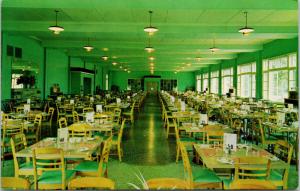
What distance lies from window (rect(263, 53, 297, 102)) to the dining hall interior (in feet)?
0.20

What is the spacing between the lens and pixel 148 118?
1411 cm

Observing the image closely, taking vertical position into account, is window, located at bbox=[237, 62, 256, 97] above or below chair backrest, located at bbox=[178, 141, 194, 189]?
above

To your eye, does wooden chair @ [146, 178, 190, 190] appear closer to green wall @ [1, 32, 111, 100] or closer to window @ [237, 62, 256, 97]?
green wall @ [1, 32, 111, 100]

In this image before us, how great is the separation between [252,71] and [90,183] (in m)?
17.2

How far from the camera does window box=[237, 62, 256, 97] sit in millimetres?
18453

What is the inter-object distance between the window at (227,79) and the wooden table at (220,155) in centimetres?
1955

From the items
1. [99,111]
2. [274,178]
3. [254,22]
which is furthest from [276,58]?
[274,178]

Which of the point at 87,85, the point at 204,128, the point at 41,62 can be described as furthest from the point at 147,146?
the point at 87,85

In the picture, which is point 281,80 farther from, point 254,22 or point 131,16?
point 131,16

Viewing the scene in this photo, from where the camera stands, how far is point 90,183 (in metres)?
2.56

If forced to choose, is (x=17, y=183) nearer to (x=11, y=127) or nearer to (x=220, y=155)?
(x=220, y=155)

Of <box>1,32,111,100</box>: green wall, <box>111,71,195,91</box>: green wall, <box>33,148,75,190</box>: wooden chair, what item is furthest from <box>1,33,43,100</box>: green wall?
<box>111,71,195,91</box>: green wall

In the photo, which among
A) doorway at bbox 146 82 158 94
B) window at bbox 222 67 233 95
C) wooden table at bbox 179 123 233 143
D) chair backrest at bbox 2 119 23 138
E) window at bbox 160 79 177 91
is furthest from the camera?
doorway at bbox 146 82 158 94

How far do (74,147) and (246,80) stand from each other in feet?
56.3
